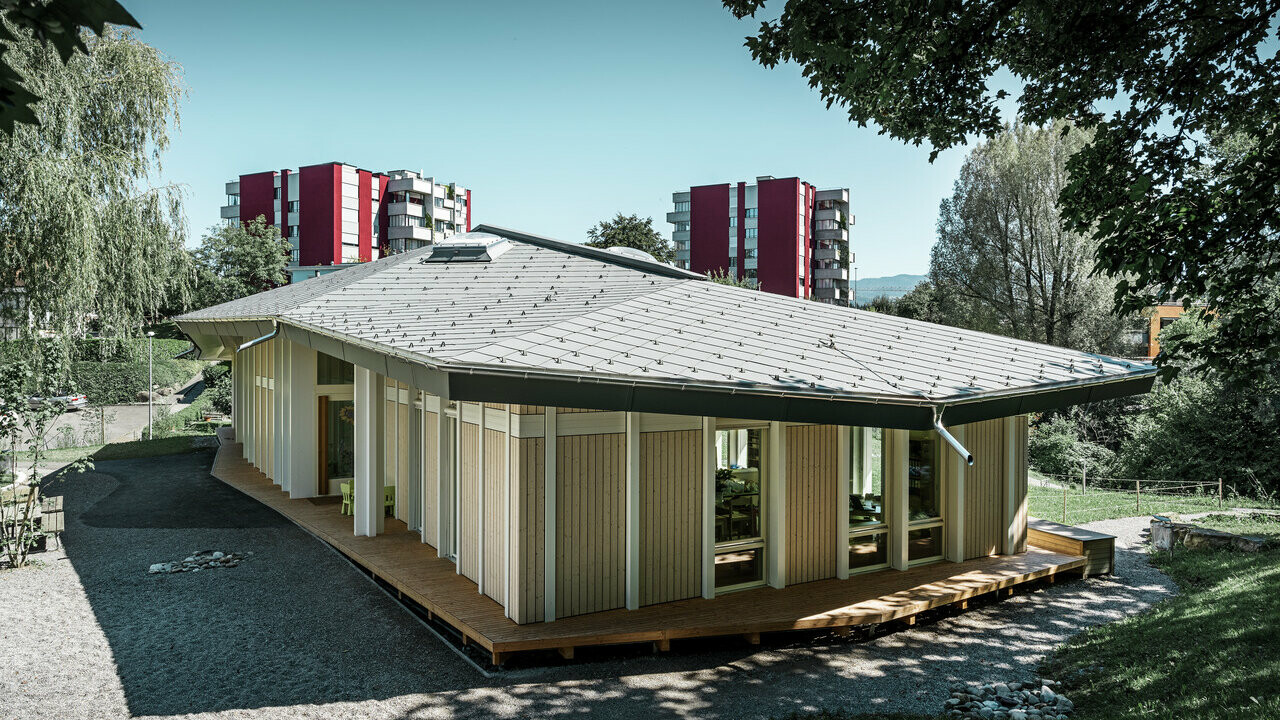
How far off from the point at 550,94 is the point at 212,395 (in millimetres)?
24628

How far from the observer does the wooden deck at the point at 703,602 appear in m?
7.54

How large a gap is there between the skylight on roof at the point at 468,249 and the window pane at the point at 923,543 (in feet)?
26.7

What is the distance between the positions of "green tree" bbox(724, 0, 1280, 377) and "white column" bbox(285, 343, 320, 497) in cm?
1033

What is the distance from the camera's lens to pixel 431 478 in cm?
1081

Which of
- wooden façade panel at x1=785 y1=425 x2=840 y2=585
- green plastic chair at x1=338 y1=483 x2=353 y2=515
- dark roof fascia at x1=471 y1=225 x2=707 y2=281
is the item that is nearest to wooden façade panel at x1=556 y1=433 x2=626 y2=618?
wooden façade panel at x1=785 y1=425 x2=840 y2=585

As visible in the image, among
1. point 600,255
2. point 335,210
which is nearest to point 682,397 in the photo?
point 600,255

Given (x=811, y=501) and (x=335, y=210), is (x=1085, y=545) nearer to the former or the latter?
(x=811, y=501)

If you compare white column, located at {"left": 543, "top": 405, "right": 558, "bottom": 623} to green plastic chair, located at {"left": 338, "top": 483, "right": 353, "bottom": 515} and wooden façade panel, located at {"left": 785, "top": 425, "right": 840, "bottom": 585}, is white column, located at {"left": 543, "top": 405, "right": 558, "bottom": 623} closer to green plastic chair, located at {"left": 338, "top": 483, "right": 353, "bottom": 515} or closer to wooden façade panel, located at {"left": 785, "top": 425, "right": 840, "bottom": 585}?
wooden façade panel, located at {"left": 785, "top": 425, "right": 840, "bottom": 585}

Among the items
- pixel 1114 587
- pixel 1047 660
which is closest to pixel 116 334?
pixel 1047 660

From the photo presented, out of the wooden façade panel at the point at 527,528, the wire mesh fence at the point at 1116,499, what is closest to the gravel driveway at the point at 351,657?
the wooden façade panel at the point at 527,528

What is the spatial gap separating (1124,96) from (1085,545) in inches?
236

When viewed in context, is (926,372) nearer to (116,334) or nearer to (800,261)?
(116,334)

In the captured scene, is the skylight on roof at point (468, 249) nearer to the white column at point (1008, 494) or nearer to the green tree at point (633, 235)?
the white column at point (1008, 494)

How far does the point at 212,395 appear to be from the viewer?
34.9 m
